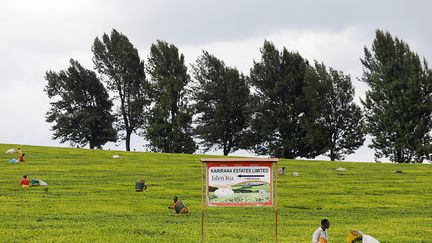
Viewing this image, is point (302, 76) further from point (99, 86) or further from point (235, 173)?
point (235, 173)

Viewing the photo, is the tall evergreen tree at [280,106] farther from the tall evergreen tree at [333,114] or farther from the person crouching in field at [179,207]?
the person crouching in field at [179,207]

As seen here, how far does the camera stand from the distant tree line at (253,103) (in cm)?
10056

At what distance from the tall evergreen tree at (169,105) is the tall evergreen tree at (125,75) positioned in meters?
2.93

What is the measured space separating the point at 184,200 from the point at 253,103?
6362 centimetres

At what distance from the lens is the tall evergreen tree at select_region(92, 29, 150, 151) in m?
116

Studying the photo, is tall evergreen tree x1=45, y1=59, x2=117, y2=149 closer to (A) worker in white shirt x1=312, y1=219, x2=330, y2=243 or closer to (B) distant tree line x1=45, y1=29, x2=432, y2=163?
(B) distant tree line x1=45, y1=29, x2=432, y2=163

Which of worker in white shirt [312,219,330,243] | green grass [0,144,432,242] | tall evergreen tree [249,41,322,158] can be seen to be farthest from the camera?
tall evergreen tree [249,41,322,158]

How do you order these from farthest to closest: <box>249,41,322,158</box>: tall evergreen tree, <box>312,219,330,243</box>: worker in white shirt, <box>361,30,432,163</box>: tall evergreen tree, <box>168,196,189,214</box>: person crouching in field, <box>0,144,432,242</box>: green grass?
<box>249,41,322,158</box>: tall evergreen tree → <box>361,30,432,163</box>: tall evergreen tree → <box>168,196,189,214</box>: person crouching in field → <box>0,144,432,242</box>: green grass → <box>312,219,330,243</box>: worker in white shirt

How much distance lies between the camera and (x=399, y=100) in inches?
3910

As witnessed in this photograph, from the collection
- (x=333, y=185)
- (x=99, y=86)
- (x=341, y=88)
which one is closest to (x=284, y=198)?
(x=333, y=185)

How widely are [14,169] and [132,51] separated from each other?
185 feet

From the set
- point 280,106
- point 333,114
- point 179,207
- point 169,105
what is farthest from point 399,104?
point 179,207

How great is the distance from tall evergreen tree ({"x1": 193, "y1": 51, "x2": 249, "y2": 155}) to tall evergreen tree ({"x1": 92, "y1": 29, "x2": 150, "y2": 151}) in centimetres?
981

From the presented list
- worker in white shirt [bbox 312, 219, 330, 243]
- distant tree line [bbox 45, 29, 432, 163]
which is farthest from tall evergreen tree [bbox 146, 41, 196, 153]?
worker in white shirt [bbox 312, 219, 330, 243]
